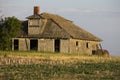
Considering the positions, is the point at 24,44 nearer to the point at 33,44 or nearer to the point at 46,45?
the point at 33,44

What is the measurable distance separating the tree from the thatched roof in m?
2.65

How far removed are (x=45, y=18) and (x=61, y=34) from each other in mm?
4028

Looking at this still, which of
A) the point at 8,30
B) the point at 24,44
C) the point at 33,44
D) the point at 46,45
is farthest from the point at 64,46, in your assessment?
the point at 8,30

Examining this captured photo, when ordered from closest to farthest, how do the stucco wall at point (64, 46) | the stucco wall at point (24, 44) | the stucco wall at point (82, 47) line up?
the stucco wall at point (64, 46)
the stucco wall at point (82, 47)
the stucco wall at point (24, 44)

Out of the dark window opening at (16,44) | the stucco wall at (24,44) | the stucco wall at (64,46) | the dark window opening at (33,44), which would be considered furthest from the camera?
the dark window opening at (33,44)

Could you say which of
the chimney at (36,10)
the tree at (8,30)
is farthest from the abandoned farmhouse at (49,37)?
the tree at (8,30)

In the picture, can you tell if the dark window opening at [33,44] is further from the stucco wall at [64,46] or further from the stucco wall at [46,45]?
the stucco wall at [64,46]

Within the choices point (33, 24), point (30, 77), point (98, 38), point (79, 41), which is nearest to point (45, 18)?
point (33, 24)

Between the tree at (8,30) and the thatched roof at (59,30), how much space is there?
2649 millimetres

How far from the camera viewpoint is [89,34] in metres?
66.2

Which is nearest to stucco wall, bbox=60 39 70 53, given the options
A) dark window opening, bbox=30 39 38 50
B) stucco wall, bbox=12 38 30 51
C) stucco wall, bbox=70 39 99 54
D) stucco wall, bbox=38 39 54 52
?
stucco wall, bbox=70 39 99 54

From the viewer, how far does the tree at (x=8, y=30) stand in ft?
187

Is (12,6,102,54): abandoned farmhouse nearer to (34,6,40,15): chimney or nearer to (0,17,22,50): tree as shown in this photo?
(34,6,40,15): chimney

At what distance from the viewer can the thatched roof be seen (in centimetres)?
5874
